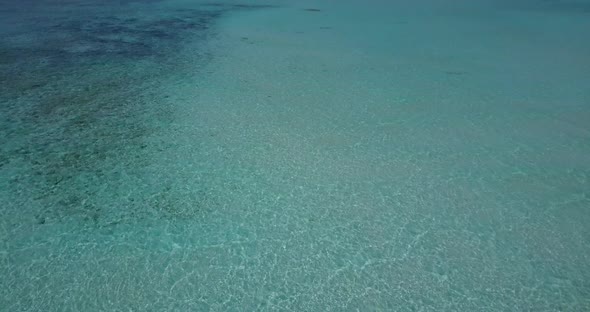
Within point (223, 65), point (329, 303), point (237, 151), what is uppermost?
point (223, 65)

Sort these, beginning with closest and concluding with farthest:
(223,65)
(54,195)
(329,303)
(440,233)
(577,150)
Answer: (329,303) < (440,233) < (54,195) < (577,150) < (223,65)

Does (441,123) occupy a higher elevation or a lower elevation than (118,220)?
higher

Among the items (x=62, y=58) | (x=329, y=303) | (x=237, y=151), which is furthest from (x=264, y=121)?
(x=62, y=58)

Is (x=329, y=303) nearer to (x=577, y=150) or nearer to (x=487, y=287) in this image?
(x=487, y=287)

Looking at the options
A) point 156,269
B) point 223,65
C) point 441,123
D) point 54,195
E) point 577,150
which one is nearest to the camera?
point 156,269

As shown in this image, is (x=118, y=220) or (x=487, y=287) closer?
(x=487, y=287)

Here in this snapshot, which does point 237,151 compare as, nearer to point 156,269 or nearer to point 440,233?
point 156,269
